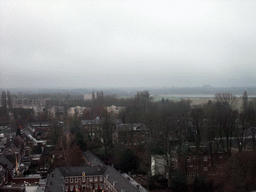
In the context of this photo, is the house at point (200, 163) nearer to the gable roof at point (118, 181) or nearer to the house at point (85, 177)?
the gable roof at point (118, 181)

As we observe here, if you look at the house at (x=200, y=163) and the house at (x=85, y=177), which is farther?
the house at (x=200, y=163)

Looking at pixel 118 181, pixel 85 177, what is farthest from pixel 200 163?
pixel 85 177

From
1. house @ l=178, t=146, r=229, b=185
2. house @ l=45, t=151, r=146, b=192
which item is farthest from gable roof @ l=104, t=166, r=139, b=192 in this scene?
house @ l=178, t=146, r=229, b=185

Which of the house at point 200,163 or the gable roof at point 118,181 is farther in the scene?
the house at point 200,163

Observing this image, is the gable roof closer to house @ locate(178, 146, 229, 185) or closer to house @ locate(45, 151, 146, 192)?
house @ locate(45, 151, 146, 192)

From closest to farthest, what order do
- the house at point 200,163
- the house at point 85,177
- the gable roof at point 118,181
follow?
the gable roof at point 118,181 < the house at point 85,177 < the house at point 200,163

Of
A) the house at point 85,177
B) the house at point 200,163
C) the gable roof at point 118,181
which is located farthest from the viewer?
the house at point 200,163

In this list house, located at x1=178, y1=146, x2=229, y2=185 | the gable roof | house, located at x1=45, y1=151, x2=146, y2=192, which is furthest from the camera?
house, located at x1=178, y1=146, x2=229, y2=185

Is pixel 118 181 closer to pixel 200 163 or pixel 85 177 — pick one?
pixel 85 177

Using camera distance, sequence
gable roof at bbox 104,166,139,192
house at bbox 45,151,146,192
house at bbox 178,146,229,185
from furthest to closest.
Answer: house at bbox 178,146,229,185 < house at bbox 45,151,146,192 < gable roof at bbox 104,166,139,192

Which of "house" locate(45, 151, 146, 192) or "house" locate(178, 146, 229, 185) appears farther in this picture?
"house" locate(178, 146, 229, 185)

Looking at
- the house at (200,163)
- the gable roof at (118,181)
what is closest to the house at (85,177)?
the gable roof at (118,181)

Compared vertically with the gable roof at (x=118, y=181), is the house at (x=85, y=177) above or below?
below
